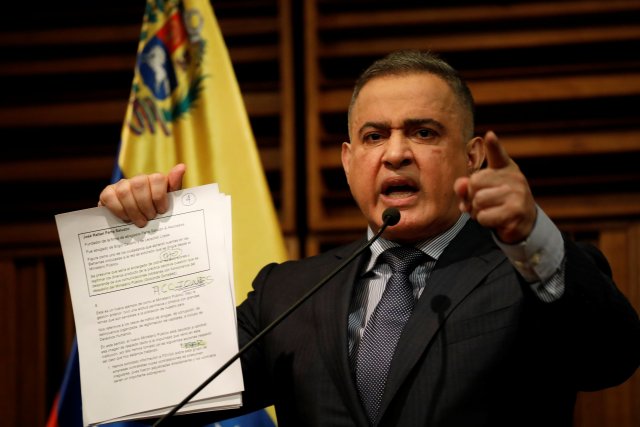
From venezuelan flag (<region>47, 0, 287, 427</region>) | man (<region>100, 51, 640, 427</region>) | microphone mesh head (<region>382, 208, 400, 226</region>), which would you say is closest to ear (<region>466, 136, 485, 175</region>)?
man (<region>100, 51, 640, 427</region>)

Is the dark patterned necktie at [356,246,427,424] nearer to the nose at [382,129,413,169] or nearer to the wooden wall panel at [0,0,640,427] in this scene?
the nose at [382,129,413,169]

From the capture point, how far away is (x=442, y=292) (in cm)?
148

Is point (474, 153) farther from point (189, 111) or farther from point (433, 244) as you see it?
point (189, 111)

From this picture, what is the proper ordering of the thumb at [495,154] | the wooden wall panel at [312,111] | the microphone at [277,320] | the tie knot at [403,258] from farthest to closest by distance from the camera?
the wooden wall panel at [312,111] < the tie knot at [403,258] < the microphone at [277,320] < the thumb at [495,154]

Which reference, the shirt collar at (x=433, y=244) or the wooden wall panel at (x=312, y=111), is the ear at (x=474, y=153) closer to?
the shirt collar at (x=433, y=244)

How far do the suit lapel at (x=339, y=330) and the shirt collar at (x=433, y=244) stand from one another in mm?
26

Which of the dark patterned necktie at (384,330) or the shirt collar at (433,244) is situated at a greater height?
the shirt collar at (433,244)

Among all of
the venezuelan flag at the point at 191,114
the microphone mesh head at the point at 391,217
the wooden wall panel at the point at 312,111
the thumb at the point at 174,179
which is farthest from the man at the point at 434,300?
the wooden wall panel at the point at 312,111

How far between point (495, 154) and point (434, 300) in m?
0.38

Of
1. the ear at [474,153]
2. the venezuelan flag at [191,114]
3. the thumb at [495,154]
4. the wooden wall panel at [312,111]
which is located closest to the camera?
the thumb at [495,154]

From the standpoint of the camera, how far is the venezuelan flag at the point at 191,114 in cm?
247

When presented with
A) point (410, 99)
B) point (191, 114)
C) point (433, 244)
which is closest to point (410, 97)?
point (410, 99)

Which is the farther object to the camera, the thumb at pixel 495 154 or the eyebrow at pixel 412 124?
the eyebrow at pixel 412 124

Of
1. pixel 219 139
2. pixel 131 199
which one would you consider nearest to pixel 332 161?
pixel 219 139
